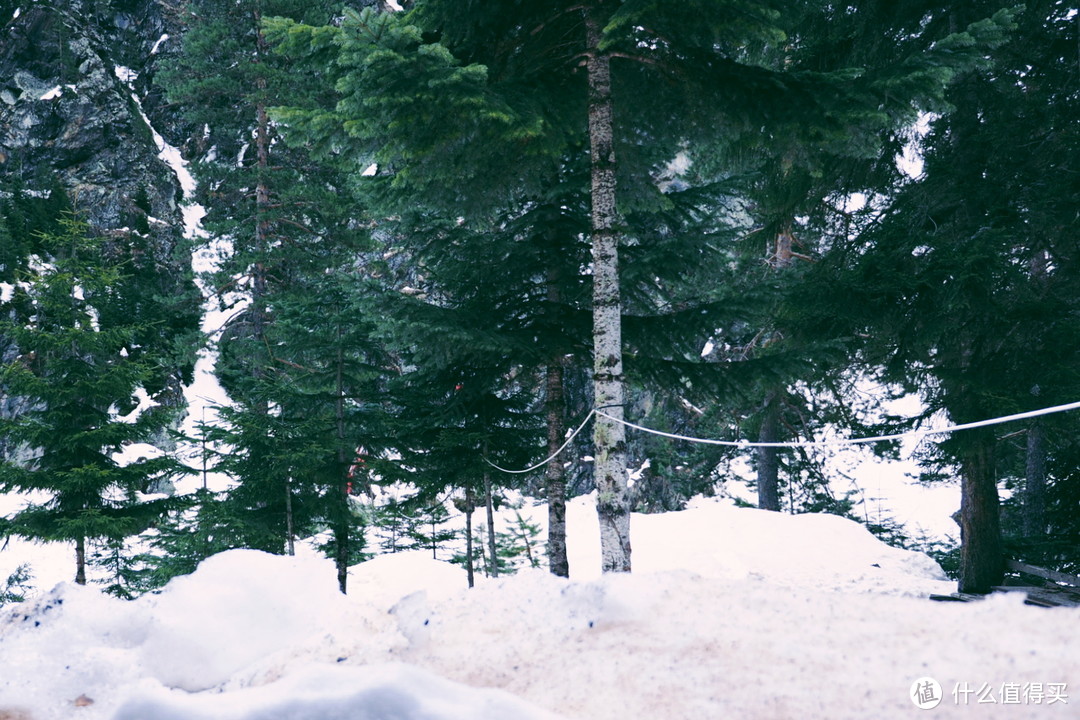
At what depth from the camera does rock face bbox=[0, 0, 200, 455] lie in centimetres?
3045

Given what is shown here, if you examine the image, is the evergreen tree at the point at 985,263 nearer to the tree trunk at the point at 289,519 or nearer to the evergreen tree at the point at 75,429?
the tree trunk at the point at 289,519

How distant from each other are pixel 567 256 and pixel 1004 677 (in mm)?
8882

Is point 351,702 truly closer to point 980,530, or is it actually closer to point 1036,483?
point 980,530

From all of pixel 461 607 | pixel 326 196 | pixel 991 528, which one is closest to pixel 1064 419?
pixel 991 528

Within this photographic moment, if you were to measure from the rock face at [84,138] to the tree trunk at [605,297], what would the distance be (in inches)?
1058

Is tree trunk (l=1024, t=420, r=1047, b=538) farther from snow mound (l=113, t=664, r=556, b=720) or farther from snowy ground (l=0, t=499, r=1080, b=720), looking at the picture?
snow mound (l=113, t=664, r=556, b=720)

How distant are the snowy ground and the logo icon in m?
0.03

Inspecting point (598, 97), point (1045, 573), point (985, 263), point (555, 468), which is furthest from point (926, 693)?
point (1045, 573)

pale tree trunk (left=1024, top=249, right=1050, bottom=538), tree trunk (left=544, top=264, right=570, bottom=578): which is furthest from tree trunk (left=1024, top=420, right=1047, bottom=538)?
tree trunk (left=544, top=264, right=570, bottom=578)

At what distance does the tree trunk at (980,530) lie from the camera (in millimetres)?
9750

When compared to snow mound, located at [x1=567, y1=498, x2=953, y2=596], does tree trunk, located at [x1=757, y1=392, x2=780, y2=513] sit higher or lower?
higher

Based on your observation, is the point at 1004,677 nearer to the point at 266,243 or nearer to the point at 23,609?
the point at 23,609

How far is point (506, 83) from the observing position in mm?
7105

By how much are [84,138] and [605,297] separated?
34.4 m
